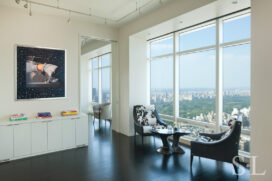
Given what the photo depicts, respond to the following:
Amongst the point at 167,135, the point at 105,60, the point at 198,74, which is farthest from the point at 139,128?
the point at 105,60

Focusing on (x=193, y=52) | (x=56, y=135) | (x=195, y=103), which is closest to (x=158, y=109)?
(x=195, y=103)

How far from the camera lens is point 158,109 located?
632 centimetres

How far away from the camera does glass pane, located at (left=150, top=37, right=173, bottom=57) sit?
5.79 meters

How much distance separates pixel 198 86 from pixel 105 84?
496 centimetres

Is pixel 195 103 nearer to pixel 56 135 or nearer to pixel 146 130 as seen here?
pixel 146 130

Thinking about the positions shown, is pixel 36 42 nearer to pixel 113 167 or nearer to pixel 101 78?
pixel 113 167

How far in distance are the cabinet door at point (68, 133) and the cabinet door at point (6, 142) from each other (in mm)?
1153

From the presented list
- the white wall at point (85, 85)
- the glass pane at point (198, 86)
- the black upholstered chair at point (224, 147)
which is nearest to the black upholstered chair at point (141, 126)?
the glass pane at point (198, 86)

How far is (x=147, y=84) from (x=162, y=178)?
3774 mm

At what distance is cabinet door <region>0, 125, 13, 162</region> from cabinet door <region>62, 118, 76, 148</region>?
1153mm

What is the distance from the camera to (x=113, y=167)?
377 centimetres

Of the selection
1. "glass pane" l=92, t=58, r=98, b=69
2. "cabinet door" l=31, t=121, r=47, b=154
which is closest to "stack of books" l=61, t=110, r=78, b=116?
"cabinet door" l=31, t=121, r=47, b=154

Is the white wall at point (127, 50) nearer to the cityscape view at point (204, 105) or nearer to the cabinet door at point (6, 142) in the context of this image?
the cityscape view at point (204, 105)

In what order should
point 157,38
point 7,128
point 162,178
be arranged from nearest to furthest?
point 162,178 < point 7,128 < point 157,38
